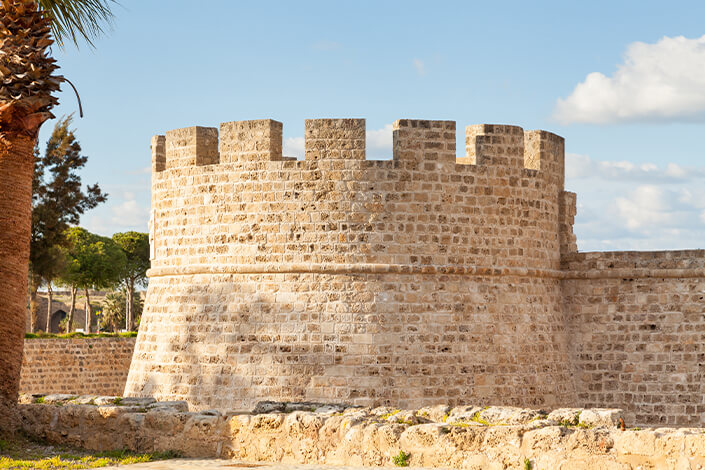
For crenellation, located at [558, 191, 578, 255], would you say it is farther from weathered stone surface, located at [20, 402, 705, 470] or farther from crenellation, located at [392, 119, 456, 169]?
weathered stone surface, located at [20, 402, 705, 470]

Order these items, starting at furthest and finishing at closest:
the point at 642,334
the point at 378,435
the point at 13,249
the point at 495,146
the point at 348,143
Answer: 1. the point at 642,334
2. the point at 495,146
3. the point at 348,143
4. the point at 13,249
5. the point at 378,435

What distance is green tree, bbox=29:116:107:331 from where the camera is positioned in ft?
82.1

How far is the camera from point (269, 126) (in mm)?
12047

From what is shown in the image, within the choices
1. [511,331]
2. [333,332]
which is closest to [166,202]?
[333,332]

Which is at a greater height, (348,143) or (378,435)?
(348,143)

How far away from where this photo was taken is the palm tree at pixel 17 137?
8.76 metres

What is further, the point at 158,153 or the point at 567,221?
the point at 567,221

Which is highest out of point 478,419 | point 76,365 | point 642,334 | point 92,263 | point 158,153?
point 158,153

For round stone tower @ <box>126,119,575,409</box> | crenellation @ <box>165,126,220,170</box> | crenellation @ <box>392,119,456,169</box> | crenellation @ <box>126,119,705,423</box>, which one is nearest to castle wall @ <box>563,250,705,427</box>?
crenellation @ <box>126,119,705,423</box>

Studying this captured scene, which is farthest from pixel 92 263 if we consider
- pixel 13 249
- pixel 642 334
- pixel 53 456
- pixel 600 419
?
pixel 600 419

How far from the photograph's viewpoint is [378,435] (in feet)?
23.0

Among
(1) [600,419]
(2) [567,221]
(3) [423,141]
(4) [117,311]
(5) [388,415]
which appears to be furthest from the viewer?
(4) [117,311]

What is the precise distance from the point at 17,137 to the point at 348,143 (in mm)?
4318

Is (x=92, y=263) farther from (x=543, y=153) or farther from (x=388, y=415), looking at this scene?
(x=388, y=415)
